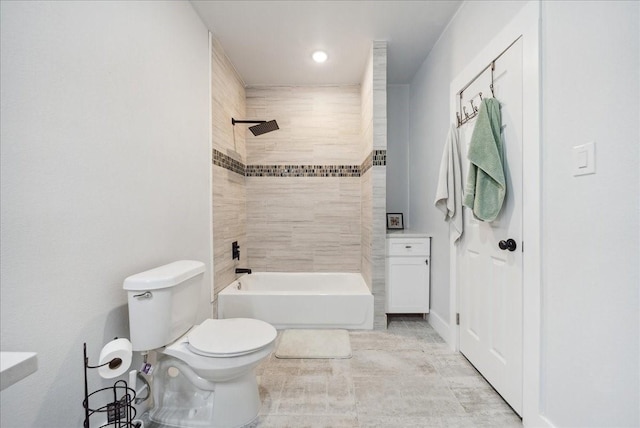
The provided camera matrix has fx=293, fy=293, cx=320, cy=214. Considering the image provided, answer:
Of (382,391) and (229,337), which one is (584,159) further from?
(229,337)

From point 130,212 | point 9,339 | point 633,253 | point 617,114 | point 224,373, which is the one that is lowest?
point 224,373

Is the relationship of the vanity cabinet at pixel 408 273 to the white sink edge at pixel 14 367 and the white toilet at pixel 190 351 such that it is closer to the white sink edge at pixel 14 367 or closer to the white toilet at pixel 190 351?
the white toilet at pixel 190 351

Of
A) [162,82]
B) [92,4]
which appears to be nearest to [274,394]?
[162,82]

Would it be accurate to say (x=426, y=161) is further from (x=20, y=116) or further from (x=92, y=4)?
(x=20, y=116)

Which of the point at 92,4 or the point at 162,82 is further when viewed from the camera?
the point at 162,82

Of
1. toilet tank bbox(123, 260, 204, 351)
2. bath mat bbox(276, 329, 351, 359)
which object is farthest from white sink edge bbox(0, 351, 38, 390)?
bath mat bbox(276, 329, 351, 359)

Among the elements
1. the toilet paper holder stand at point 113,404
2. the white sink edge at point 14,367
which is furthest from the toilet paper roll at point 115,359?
the white sink edge at point 14,367

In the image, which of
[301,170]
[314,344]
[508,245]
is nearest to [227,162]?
[301,170]

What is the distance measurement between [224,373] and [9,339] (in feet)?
2.59

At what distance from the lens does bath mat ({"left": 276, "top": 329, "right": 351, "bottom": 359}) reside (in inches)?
85.6

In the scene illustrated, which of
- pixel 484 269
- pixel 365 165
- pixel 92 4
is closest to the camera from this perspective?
pixel 92 4

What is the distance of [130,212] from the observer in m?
1.48

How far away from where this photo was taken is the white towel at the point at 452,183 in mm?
2082

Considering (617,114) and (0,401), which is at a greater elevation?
(617,114)
